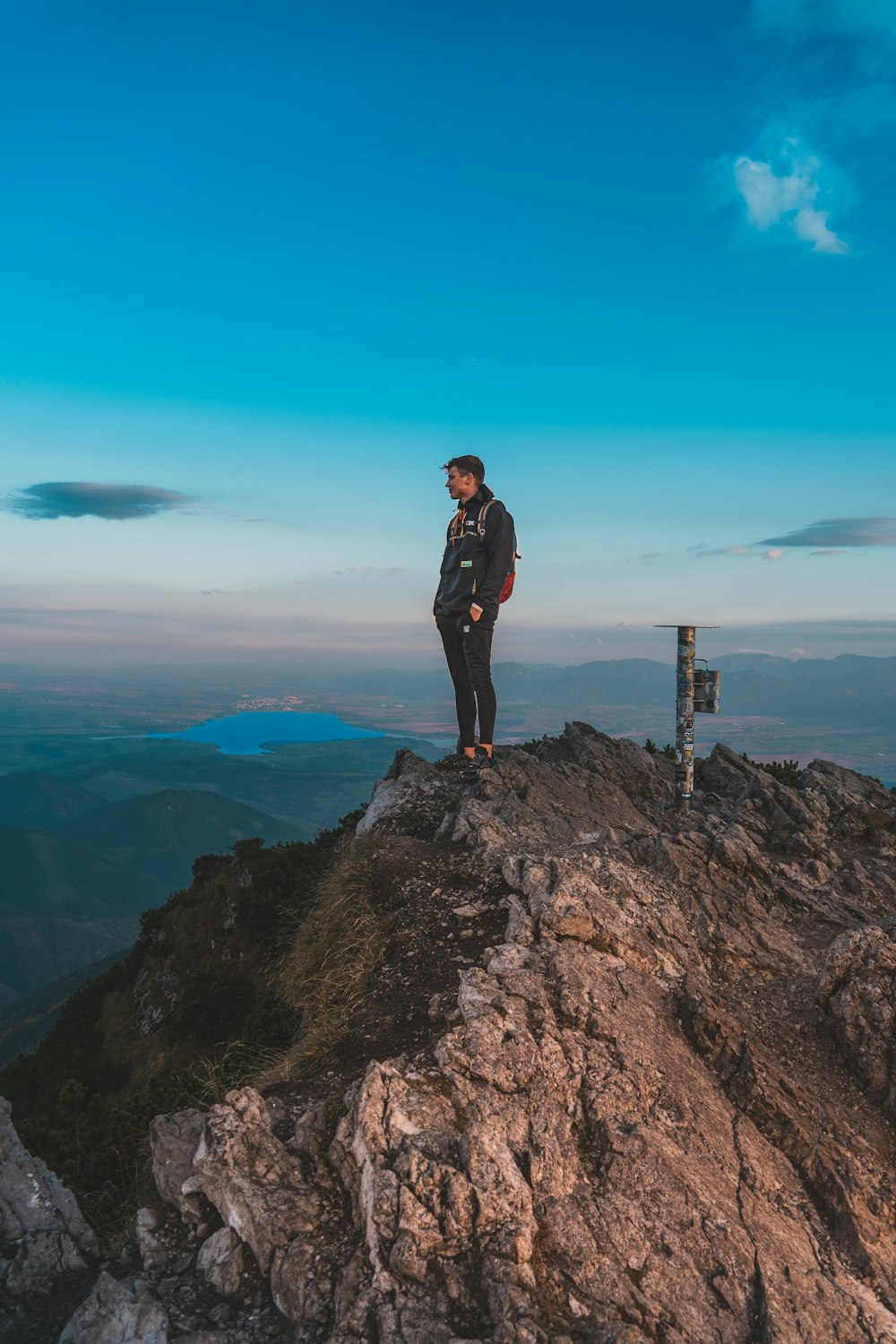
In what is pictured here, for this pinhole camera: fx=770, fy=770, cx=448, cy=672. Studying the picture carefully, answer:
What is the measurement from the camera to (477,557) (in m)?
11.8

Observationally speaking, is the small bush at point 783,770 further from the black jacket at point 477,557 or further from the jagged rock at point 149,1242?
the jagged rock at point 149,1242

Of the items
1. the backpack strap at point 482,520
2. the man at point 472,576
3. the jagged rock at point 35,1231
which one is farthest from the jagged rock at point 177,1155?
the backpack strap at point 482,520

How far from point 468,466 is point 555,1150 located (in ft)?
30.0

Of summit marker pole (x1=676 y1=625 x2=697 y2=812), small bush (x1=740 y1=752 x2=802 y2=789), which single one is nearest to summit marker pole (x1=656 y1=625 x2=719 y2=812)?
summit marker pole (x1=676 y1=625 x2=697 y2=812)

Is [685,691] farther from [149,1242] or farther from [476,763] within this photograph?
[149,1242]

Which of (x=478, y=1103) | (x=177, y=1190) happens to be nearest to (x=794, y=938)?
(x=478, y=1103)

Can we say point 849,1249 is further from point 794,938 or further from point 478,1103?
point 794,938

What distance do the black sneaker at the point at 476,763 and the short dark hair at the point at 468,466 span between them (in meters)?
4.42

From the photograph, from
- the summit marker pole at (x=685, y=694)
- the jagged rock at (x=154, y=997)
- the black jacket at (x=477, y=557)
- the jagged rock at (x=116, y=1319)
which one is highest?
the black jacket at (x=477, y=557)

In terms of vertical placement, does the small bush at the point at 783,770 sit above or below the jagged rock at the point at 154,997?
above

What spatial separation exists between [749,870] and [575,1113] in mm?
5435

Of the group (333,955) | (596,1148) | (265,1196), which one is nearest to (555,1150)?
(596,1148)

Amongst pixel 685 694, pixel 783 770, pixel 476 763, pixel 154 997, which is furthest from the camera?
pixel 783 770

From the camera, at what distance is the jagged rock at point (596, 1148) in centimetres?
425
